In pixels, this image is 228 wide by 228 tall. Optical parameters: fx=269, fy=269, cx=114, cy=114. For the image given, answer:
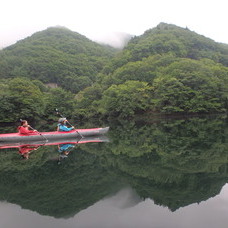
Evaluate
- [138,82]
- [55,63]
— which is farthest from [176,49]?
[55,63]

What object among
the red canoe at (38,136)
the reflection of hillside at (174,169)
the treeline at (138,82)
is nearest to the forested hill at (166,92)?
the treeline at (138,82)

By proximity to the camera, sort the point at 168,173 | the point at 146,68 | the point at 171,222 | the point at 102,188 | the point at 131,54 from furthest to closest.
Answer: the point at 131,54, the point at 146,68, the point at 168,173, the point at 102,188, the point at 171,222

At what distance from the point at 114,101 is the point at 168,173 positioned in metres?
36.4

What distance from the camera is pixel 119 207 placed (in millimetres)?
6574

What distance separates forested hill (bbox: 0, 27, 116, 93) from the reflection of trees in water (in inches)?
2895

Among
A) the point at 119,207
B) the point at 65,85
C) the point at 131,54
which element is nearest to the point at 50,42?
the point at 65,85

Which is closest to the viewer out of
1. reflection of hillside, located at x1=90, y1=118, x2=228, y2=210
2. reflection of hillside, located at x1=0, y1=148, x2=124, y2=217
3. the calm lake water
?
the calm lake water

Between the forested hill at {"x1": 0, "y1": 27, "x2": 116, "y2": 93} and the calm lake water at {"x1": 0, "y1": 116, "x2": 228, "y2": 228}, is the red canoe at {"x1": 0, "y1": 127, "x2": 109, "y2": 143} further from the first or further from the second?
the forested hill at {"x1": 0, "y1": 27, "x2": 116, "y2": 93}

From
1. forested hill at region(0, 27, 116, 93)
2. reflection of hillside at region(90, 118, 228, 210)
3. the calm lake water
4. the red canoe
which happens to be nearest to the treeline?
forested hill at region(0, 27, 116, 93)

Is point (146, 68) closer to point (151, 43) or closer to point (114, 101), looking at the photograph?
point (114, 101)

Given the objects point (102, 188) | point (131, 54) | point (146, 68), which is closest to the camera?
point (102, 188)

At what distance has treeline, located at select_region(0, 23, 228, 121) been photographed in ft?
140

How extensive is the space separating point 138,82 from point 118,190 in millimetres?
41532

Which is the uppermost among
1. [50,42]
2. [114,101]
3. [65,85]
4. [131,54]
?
[50,42]
